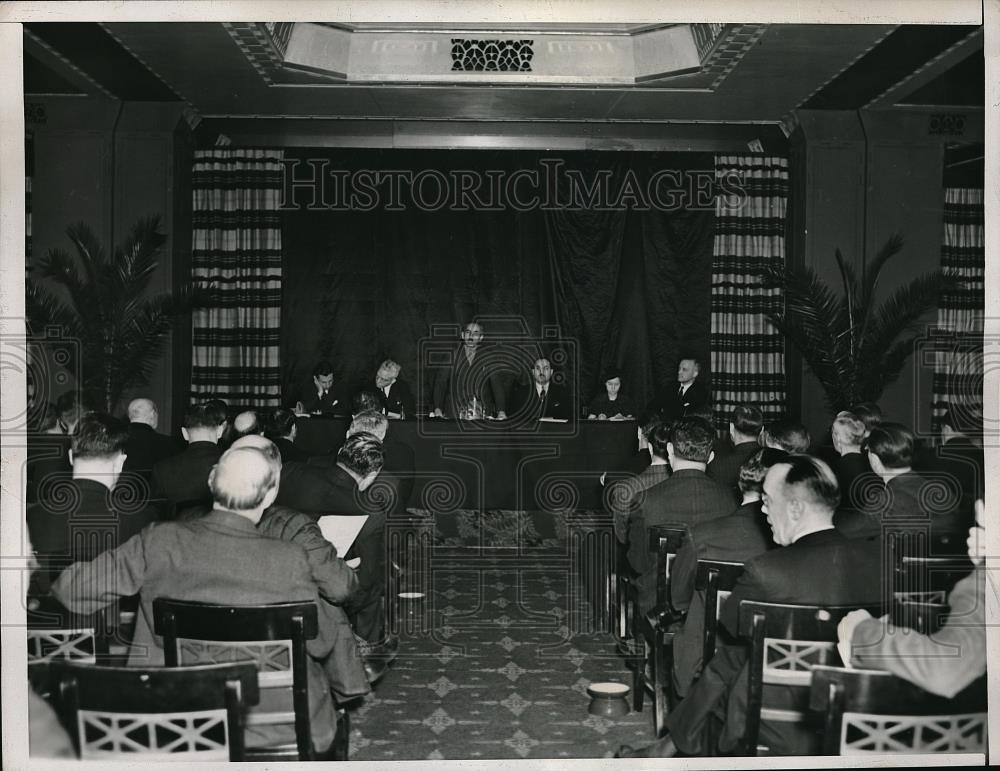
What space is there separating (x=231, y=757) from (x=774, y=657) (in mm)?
1338

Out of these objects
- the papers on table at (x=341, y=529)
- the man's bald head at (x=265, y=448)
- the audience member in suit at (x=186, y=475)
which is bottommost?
the papers on table at (x=341, y=529)

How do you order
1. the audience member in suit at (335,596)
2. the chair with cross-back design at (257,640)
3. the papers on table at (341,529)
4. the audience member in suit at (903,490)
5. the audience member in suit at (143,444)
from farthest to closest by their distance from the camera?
the audience member in suit at (143,444) < the audience member in suit at (903,490) < the papers on table at (341,529) < the audience member in suit at (335,596) < the chair with cross-back design at (257,640)

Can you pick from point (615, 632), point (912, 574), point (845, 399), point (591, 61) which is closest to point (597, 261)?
point (591, 61)

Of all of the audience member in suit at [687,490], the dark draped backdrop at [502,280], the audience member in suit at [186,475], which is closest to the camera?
the audience member in suit at [687,490]

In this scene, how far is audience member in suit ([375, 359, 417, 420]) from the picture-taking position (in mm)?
7812

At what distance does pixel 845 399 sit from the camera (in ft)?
23.7

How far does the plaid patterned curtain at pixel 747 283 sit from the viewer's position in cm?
855

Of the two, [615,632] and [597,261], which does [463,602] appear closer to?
[615,632]

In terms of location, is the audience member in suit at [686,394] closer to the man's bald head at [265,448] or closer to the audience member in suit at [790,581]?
the audience member in suit at [790,581]

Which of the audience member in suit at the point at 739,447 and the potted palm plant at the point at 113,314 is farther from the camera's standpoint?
the potted palm plant at the point at 113,314

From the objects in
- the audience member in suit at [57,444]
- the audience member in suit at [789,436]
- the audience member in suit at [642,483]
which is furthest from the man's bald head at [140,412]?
the audience member in suit at [789,436]

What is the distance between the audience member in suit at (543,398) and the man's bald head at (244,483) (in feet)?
16.7

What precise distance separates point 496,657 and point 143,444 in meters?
2.02

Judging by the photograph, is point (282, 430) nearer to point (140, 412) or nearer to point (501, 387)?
point (140, 412)
